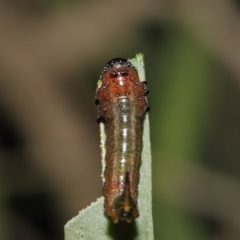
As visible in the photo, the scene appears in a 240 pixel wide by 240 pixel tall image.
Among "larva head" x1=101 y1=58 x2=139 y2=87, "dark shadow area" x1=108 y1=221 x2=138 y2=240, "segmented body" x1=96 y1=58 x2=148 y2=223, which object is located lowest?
"dark shadow area" x1=108 y1=221 x2=138 y2=240

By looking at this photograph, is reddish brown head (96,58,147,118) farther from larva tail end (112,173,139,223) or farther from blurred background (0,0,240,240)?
blurred background (0,0,240,240)

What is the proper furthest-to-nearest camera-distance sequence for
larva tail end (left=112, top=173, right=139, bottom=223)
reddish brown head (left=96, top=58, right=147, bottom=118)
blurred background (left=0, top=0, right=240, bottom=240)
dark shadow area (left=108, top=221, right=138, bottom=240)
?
blurred background (left=0, top=0, right=240, bottom=240) < reddish brown head (left=96, top=58, right=147, bottom=118) < dark shadow area (left=108, top=221, right=138, bottom=240) < larva tail end (left=112, top=173, right=139, bottom=223)

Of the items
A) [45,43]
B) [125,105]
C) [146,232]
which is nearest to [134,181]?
[146,232]

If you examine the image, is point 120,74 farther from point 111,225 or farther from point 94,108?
point 94,108

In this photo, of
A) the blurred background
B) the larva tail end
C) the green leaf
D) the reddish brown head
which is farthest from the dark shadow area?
the blurred background

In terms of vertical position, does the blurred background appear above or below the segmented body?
above

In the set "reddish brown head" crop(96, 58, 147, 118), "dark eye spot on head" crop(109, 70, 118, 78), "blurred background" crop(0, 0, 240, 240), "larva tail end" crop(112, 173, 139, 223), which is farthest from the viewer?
"blurred background" crop(0, 0, 240, 240)

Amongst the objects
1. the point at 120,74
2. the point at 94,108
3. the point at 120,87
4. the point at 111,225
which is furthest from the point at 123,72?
the point at 94,108
